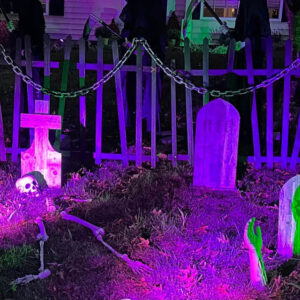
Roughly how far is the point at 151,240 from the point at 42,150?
5.59ft

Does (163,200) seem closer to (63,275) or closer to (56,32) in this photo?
(63,275)

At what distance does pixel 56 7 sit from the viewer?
652 inches

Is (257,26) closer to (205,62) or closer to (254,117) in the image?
A: (205,62)

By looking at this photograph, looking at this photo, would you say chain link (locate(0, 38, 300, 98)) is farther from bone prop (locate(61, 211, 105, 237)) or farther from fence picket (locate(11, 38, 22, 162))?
bone prop (locate(61, 211, 105, 237))

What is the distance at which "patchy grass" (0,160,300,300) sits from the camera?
10.1ft

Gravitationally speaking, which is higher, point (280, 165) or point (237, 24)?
point (237, 24)

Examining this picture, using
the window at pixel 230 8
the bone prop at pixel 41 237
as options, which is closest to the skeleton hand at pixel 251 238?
the bone prop at pixel 41 237

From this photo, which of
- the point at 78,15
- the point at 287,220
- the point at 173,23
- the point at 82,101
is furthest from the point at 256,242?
the point at 78,15

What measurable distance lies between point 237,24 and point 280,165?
2160 mm

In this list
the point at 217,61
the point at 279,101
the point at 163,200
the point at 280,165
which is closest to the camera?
the point at 163,200

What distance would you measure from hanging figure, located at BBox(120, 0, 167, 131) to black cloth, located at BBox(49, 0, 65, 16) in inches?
421

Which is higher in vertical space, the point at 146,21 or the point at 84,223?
the point at 146,21

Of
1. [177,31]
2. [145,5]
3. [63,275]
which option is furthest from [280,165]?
[177,31]

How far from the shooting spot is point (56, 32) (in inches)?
655
